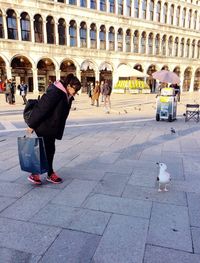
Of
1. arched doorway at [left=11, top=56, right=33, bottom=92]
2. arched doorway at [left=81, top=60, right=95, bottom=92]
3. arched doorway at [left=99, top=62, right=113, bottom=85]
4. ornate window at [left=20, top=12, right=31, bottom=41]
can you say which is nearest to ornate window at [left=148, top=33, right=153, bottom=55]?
arched doorway at [left=99, top=62, right=113, bottom=85]

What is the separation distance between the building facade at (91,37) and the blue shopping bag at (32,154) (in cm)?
2650

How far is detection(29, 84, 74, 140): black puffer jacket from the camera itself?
354cm

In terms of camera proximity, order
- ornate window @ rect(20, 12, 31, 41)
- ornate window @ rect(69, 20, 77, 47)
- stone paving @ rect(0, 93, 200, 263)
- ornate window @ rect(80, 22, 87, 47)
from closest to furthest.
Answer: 1. stone paving @ rect(0, 93, 200, 263)
2. ornate window @ rect(20, 12, 31, 41)
3. ornate window @ rect(69, 20, 77, 47)
4. ornate window @ rect(80, 22, 87, 47)

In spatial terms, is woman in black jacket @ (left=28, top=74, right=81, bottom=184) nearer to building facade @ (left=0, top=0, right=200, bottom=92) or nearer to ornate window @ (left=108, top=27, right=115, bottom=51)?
building facade @ (left=0, top=0, right=200, bottom=92)

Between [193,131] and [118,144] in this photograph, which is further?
[193,131]

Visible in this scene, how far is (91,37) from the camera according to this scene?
33.8 meters

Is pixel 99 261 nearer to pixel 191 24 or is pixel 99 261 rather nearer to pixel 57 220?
pixel 57 220

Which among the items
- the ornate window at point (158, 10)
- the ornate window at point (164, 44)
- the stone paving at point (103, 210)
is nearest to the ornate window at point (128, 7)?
the ornate window at point (158, 10)

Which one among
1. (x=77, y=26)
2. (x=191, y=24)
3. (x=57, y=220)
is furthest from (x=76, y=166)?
(x=191, y=24)

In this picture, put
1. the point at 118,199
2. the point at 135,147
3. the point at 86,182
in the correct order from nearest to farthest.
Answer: the point at 118,199 → the point at 86,182 → the point at 135,147

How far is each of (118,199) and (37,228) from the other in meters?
1.25

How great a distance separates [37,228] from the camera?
2.88 m

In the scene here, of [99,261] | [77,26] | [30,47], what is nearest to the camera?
[99,261]

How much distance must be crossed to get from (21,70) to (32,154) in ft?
97.6
